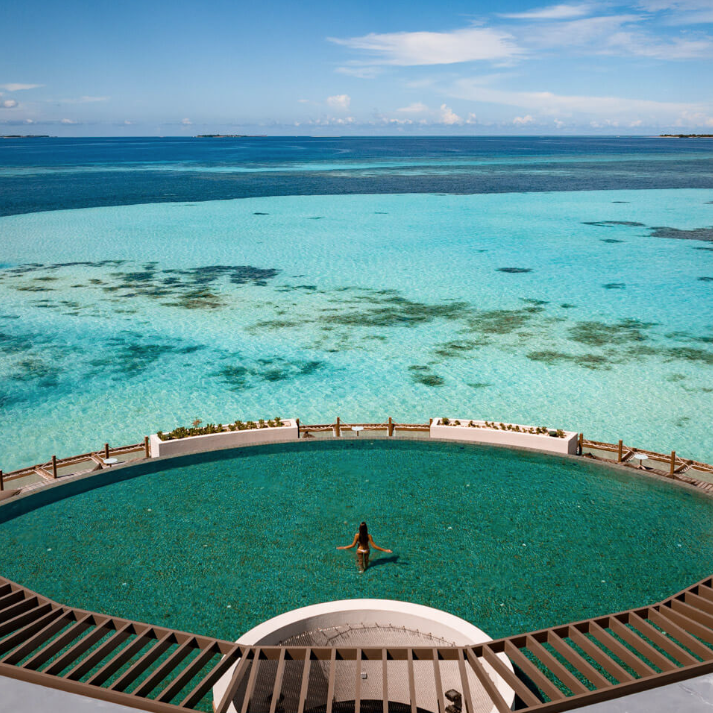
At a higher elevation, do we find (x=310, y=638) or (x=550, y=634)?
(x=550, y=634)

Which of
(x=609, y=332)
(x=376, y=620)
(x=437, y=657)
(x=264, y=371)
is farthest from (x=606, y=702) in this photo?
(x=609, y=332)

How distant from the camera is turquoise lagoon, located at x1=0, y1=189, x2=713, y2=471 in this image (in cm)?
2586

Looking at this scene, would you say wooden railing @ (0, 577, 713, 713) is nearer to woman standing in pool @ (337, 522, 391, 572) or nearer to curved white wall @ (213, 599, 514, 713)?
curved white wall @ (213, 599, 514, 713)

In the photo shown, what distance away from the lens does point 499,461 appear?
19.7 metres

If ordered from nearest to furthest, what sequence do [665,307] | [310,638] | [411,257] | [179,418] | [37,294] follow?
1. [310,638]
2. [179,418]
3. [665,307]
4. [37,294]
5. [411,257]

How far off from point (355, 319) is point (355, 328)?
1.59m

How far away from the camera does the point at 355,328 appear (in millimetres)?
35156

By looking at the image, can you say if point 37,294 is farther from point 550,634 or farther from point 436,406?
Answer: point 550,634

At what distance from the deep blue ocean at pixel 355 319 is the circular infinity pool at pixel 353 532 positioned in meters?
5.76

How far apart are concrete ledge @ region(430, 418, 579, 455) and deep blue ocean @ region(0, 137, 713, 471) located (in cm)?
429

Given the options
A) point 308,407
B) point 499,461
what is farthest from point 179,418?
point 499,461

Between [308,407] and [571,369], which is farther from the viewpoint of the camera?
[571,369]

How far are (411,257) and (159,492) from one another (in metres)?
36.4

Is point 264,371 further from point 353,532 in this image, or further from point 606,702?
point 606,702
